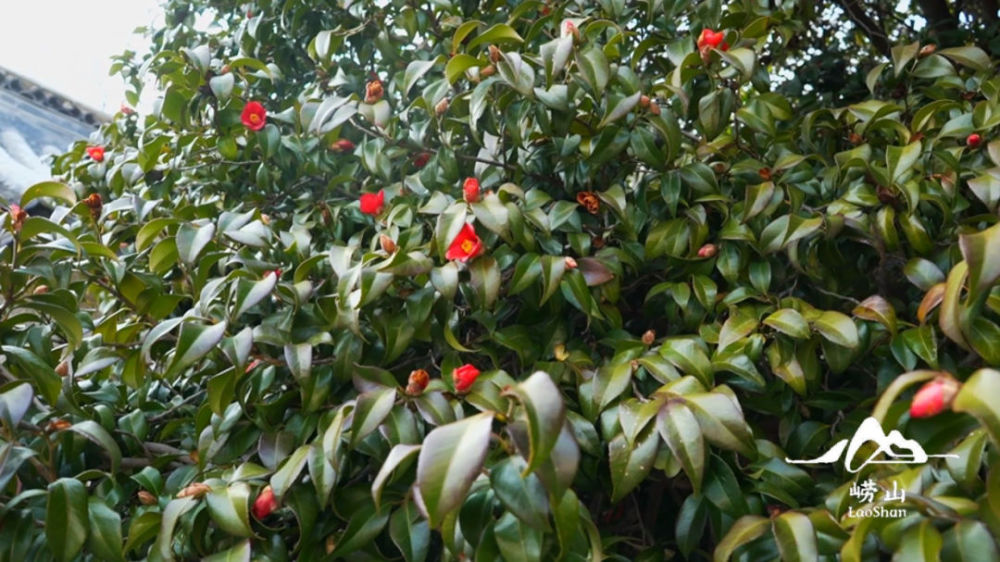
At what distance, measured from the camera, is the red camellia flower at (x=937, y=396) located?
591 mm

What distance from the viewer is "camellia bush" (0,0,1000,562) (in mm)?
739

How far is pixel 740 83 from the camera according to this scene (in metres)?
1.18

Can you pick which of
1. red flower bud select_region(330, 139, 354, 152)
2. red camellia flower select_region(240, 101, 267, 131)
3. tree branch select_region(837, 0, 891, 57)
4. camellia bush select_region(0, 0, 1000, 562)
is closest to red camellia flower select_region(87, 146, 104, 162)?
camellia bush select_region(0, 0, 1000, 562)

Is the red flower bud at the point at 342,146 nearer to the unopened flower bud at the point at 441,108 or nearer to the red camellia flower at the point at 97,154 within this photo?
the unopened flower bud at the point at 441,108

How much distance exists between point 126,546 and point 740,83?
1.11 metres

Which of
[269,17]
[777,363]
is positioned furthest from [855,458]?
[269,17]

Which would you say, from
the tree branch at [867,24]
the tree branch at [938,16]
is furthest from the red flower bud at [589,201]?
the tree branch at [938,16]

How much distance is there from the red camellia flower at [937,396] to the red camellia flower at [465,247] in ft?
1.86

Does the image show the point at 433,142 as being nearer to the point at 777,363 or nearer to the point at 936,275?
the point at 777,363

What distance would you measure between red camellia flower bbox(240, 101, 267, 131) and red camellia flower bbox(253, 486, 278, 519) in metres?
0.74

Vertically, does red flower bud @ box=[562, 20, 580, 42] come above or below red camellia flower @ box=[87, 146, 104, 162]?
above

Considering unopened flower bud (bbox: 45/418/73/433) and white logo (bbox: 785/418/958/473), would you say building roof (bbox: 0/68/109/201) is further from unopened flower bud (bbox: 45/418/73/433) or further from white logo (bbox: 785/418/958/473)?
white logo (bbox: 785/418/958/473)

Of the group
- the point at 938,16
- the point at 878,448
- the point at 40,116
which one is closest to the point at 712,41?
the point at 878,448

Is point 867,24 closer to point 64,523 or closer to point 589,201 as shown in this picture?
point 589,201
